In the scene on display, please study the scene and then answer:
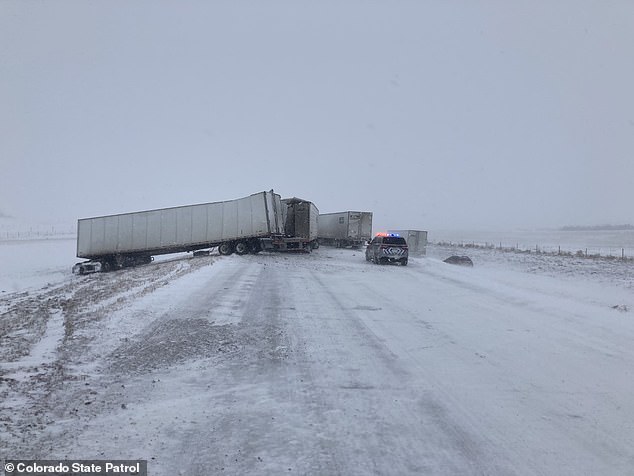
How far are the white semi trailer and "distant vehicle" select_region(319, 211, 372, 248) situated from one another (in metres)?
17.0

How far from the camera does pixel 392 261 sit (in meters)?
29.8

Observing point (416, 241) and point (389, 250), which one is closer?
point (389, 250)

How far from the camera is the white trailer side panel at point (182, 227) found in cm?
3284

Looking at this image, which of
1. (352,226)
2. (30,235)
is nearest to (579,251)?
(352,226)

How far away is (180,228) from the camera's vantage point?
32.9 meters

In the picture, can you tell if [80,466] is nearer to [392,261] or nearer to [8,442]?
[8,442]

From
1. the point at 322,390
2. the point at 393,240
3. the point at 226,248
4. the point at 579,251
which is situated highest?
the point at 393,240

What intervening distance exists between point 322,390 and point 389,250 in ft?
77.5

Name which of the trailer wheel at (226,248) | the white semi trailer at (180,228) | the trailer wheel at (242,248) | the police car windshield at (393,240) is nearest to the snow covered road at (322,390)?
the police car windshield at (393,240)

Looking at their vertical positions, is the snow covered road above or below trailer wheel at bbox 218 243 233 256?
below

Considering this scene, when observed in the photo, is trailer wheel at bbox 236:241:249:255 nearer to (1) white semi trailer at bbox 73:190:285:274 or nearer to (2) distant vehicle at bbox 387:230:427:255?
(1) white semi trailer at bbox 73:190:285:274

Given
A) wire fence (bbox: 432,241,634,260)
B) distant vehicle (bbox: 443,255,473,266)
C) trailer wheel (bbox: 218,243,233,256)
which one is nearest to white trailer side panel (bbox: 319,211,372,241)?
distant vehicle (bbox: 443,255,473,266)

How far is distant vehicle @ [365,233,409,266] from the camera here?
29344 mm

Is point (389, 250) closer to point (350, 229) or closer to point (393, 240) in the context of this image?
point (393, 240)
